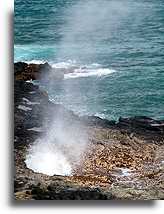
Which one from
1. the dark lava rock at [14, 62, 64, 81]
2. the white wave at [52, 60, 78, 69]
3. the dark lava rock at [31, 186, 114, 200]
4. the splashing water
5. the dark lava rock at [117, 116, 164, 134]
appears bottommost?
the dark lava rock at [31, 186, 114, 200]

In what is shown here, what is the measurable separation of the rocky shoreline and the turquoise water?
Answer: 6 centimetres

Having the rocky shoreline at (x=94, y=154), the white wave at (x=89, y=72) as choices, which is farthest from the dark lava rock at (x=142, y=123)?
the white wave at (x=89, y=72)

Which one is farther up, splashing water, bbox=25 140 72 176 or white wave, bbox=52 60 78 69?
white wave, bbox=52 60 78 69

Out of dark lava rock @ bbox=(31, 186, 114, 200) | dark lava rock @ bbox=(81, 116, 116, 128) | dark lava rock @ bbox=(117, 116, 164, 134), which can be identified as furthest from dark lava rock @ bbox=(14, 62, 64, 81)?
dark lava rock @ bbox=(31, 186, 114, 200)

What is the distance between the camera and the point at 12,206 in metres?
3.70

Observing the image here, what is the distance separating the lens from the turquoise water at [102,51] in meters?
3.73

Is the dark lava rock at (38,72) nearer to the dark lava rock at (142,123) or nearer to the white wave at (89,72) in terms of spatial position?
the white wave at (89,72)

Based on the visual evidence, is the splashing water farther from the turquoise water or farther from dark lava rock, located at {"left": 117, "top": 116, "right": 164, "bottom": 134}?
dark lava rock, located at {"left": 117, "top": 116, "right": 164, "bottom": 134}

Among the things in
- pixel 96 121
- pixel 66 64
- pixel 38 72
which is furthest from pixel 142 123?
pixel 38 72

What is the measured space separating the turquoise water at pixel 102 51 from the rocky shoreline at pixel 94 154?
0.06 metres

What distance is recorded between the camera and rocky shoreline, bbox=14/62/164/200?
365cm

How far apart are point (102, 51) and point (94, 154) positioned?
1.92 ft

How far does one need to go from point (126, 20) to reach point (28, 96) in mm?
704

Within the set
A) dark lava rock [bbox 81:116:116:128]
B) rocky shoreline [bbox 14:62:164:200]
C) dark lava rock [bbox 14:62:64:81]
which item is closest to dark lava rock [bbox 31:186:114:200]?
rocky shoreline [bbox 14:62:164:200]
